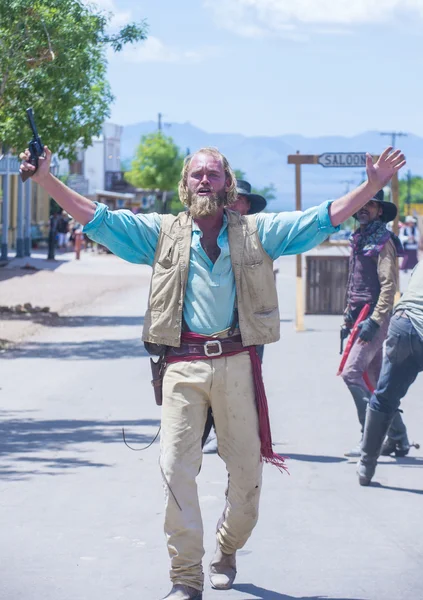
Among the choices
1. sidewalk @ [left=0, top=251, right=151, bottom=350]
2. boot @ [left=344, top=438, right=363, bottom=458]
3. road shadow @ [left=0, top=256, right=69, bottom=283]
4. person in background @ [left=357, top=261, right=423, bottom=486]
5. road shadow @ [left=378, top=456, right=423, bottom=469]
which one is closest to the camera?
person in background @ [left=357, top=261, right=423, bottom=486]

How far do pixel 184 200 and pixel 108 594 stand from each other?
1740 millimetres

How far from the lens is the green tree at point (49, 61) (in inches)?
650

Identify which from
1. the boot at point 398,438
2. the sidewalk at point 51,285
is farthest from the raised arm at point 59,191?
the sidewalk at point 51,285

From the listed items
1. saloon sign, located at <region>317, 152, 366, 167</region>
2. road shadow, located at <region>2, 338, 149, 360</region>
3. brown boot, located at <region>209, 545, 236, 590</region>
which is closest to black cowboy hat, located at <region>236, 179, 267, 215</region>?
brown boot, located at <region>209, 545, 236, 590</region>

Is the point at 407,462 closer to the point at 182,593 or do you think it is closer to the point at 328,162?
the point at 182,593

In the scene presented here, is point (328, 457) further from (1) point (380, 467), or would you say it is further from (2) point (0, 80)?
(2) point (0, 80)

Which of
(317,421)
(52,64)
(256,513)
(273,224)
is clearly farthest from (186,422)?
(52,64)

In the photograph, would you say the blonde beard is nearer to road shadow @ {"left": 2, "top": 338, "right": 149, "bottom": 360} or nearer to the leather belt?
the leather belt

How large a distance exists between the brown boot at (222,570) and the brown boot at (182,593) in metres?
0.36

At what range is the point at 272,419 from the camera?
1074 centimetres

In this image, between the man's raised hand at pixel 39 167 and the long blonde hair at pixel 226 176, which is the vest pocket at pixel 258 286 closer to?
the long blonde hair at pixel 226 176

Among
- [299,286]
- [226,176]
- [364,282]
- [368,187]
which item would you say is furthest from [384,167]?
[299,286]

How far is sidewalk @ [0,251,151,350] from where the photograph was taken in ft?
70.9

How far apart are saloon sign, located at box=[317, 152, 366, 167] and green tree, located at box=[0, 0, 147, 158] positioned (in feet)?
10.4
